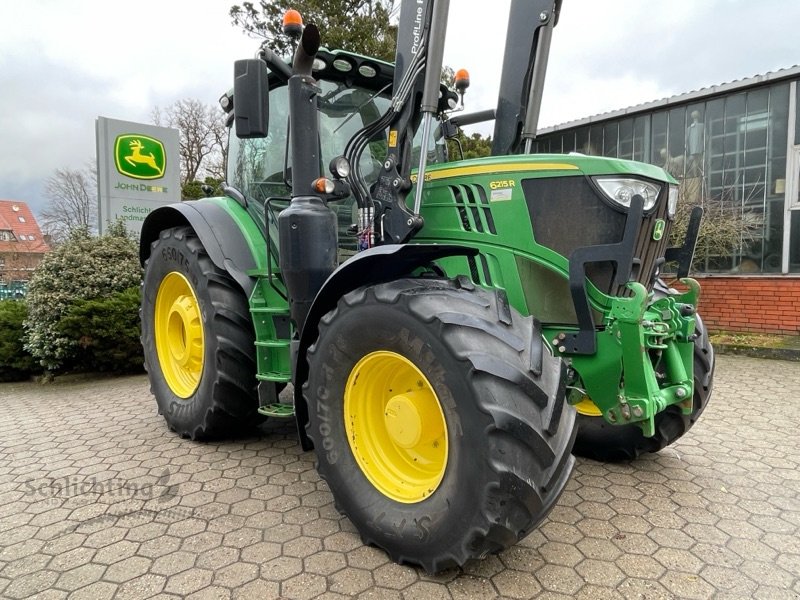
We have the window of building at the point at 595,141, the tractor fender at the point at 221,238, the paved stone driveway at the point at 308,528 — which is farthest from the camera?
the window of building at the point at 595,141

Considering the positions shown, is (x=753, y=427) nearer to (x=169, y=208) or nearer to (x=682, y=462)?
(x=682, y=462)

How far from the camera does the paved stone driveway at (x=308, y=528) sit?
7.00ft

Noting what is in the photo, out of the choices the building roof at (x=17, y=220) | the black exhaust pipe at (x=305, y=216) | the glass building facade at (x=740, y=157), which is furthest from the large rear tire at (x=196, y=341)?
the building roof at (x=17, y=220)

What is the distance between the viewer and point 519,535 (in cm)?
196

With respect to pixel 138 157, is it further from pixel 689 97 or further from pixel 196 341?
pixel 689 97

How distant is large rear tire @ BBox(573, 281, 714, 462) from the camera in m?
3.13

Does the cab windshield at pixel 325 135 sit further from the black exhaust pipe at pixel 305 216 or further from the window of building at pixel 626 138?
the window of building at pixel 626 138

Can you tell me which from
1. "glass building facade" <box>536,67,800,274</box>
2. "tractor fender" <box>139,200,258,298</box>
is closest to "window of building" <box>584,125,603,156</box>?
"glass building facade" <box>536,67,800,274</box>

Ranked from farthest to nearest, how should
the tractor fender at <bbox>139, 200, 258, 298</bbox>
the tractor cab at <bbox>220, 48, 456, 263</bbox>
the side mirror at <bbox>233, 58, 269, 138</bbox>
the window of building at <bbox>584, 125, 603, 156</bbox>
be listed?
the window of building at <bbox>584, 125, 603, 156</bbox>, the tractor fender at <bbox>139, 200, 258, 298</bbox>, the tractor cab at <bbox>220, 48, 456, 263</bbox>, the side mirror at <bbox>233, 58, 269, 138</bbox>

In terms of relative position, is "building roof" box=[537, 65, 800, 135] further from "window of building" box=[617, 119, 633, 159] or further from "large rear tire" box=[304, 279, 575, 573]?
"large rear tire" box=[304, 279, 575, 573]

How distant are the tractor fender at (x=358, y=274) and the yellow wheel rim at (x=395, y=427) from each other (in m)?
0.40

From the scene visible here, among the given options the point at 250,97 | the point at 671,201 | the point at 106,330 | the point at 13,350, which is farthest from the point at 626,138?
the point at 13,350

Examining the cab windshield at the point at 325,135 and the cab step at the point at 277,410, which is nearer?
the cab step at the point at 277,410

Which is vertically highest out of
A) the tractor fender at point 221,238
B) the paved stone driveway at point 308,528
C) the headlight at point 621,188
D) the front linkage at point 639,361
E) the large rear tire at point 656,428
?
the headlight at point 621,188
